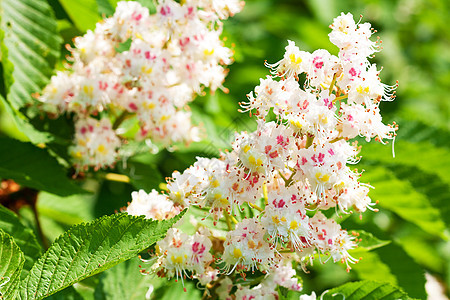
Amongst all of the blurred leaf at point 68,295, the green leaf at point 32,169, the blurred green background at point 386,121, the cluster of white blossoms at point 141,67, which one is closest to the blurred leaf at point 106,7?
the blurred green background at point 386,121

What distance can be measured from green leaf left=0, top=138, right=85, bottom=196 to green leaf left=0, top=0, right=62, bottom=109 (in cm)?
19

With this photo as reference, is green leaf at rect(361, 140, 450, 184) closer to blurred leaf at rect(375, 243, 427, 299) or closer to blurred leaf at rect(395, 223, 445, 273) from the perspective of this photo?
blurred leaf at rect(375, 243, 427, 299)

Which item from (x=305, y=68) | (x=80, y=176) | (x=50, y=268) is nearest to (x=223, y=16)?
(x=305, y=68)

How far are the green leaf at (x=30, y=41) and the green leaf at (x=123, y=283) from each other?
690 mm

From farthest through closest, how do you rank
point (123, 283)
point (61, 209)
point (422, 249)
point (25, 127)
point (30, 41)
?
1. point (422, 249)
2. point (61, 209)
3. point (30, 41)
4. point (25, 127)
5. point (123, 283)

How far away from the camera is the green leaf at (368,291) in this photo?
148 cm

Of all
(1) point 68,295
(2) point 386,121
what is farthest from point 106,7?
(2) point 386,121

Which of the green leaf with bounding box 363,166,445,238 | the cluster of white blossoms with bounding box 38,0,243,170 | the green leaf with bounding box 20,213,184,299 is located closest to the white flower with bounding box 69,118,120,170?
the cluster of white blossoms with bounding box 38,0,243,170

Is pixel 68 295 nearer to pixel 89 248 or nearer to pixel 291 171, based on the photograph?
pixel 89 248

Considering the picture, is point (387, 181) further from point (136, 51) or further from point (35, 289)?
point (35, 289)

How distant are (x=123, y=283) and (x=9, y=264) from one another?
22.3 inches

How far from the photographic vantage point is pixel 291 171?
4.73 feet

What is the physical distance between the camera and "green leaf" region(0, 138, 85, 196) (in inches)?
71.0

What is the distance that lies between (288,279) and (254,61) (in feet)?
7.21
